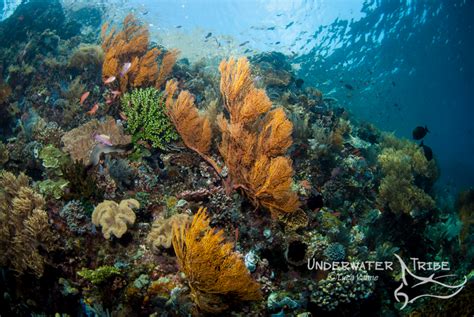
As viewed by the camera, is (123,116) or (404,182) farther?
(404,182)

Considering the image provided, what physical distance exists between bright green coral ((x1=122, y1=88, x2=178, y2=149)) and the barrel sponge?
1761mm

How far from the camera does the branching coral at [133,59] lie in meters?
7.34

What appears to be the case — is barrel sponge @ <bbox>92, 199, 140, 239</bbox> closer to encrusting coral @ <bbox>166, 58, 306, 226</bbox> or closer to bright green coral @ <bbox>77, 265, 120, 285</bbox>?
bright green coral @ <bbox>77, 265, 120, 285</bbox>

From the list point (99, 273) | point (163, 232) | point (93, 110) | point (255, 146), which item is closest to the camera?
point (99, 273)

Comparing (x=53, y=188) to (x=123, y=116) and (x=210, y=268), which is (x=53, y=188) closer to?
(x=123, y=116)

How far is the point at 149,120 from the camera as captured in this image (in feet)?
19.9

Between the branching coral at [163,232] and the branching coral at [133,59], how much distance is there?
14.2ft

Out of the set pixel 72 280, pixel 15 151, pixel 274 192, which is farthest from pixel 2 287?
pixel 274 192

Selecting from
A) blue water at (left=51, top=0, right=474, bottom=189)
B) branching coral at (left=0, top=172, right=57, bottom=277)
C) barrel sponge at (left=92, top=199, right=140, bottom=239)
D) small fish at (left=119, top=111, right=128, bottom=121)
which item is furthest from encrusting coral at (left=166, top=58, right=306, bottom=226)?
blue water at (left=51, top=0, right=474, bottom=189)

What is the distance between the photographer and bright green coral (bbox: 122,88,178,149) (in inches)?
236

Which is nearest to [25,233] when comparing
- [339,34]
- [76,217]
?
[76,217]

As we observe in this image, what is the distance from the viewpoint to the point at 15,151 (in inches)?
256

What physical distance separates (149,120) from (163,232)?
275 cm

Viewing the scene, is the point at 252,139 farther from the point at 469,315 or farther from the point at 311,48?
the point at 311,48
